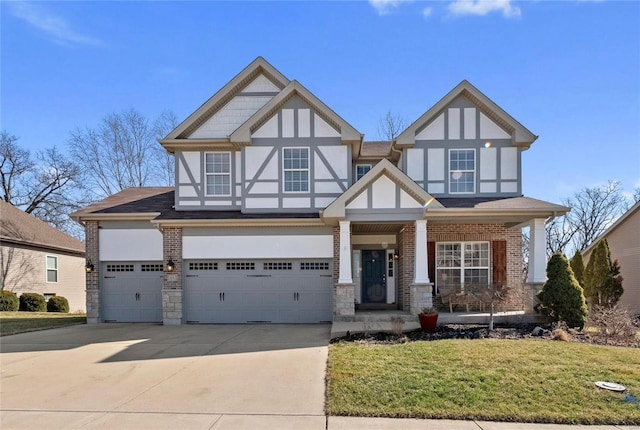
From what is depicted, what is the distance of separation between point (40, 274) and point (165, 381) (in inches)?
764

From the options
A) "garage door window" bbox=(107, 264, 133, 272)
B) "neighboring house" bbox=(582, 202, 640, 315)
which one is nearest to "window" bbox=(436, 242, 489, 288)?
"neighboring house" bbox=(582, 202, 640, 315)

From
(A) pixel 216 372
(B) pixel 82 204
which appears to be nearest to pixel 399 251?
(A) pixel 216 372

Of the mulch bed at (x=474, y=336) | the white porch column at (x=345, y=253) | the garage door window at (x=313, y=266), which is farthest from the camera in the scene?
the garage door window at (x=313, y=266)

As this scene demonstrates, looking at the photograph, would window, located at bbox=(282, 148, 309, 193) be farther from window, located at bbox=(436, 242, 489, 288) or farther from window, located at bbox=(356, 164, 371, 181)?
window, located at bbox=(436, 242, 489, 288)

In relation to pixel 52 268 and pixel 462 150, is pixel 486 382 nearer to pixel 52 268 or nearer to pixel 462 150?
pixel 462 150

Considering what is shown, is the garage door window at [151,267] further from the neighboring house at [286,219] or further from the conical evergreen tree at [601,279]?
the conical evergreen tree at [601,279]

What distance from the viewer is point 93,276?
1384 centimetres

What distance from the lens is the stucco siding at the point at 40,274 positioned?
1973 cm

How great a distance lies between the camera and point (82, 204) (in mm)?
32375

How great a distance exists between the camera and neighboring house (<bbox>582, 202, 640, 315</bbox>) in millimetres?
18578

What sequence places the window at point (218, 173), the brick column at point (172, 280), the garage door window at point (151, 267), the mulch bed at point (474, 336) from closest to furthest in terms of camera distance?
1. the mulch bed at point (474, 336)
2. the brick column at point (172, 280)
3. the garage door window at point (151, 267)
4. the window at point (218, 173)

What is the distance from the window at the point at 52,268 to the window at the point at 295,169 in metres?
16.7

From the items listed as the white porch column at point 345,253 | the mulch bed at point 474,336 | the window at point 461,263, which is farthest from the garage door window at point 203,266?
the window at point 461,263

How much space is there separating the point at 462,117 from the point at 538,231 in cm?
464
